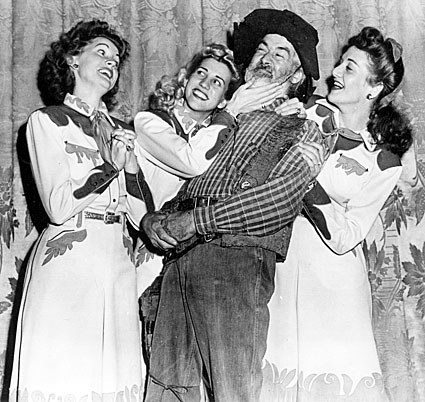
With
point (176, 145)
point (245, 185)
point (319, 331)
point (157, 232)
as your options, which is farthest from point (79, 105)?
point (319, 331)

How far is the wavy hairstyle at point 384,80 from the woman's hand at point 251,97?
0.27m

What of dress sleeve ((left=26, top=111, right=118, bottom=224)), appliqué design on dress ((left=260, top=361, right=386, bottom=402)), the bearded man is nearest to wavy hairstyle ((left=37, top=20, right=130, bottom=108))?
dress sleeve ((left=26, top=111, right=118, bottom=224))

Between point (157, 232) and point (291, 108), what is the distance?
37 cm

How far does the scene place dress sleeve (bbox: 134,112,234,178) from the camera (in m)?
1.92

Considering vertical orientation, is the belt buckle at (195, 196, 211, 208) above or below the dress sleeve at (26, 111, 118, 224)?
below

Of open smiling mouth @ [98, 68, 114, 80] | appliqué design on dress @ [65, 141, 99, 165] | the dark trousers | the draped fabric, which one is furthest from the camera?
the draped fabric

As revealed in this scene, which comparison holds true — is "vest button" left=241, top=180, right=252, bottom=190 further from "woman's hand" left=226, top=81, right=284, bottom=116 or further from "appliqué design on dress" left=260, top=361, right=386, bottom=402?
"appliqué design on dress" left=260, top=361, right=386, bottom=402

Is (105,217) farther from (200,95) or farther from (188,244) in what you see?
(200,95)

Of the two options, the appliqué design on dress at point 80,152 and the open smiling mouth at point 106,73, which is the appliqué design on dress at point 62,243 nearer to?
the appliqué design on dress at point 80,152

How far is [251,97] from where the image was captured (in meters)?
1.97

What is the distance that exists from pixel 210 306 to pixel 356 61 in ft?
2.26

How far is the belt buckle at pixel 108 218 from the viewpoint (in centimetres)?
197

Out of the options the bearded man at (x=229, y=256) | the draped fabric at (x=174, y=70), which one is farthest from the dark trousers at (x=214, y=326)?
the draped fabric at (x=174, y=70)

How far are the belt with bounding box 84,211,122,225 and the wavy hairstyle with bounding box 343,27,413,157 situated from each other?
1.97 ft
